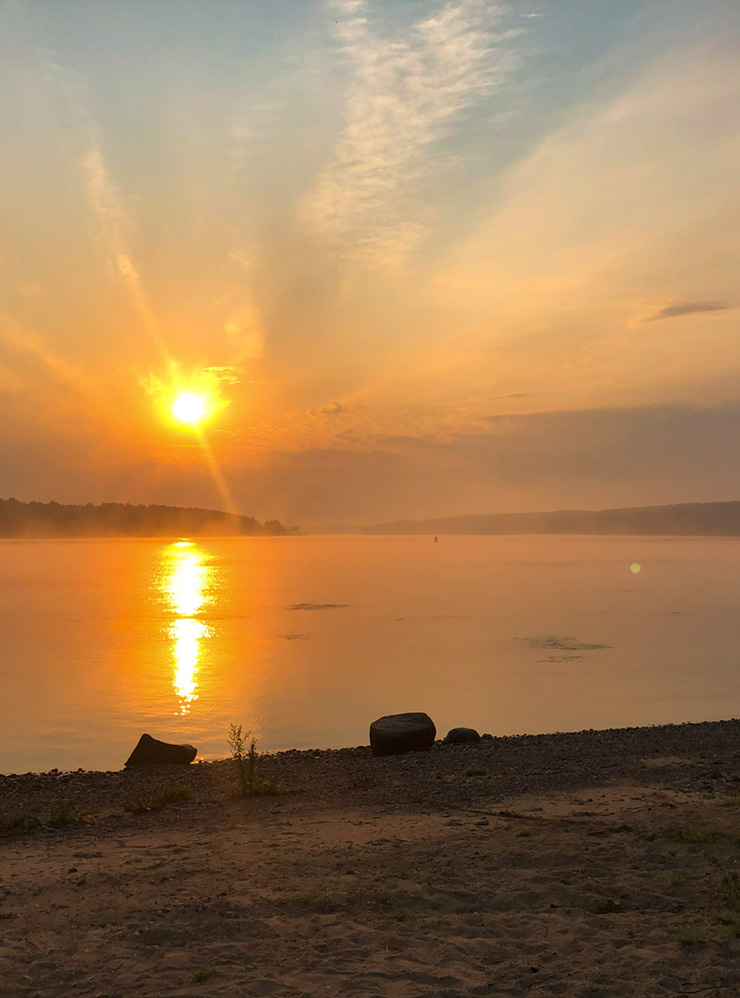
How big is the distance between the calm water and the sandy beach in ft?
26.2

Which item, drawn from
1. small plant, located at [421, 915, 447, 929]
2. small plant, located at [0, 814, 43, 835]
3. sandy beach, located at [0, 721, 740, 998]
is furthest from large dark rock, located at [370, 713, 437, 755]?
small plant, located at [421, 915, 447, 929]

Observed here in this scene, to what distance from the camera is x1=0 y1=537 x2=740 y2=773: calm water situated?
Result: 24828 mm

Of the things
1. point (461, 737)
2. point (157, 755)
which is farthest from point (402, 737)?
point (157, 755)

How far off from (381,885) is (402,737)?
8573 millimetres

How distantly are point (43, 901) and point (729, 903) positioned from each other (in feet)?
23.9

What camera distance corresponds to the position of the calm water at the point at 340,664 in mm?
24828

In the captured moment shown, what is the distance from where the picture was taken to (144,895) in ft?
30.7

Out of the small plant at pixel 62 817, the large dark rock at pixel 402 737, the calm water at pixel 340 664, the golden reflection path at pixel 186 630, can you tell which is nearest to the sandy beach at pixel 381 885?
the small plant at pixel 62 817

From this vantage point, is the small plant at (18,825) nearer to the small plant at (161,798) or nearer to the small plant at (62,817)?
the small plant at (62,817)

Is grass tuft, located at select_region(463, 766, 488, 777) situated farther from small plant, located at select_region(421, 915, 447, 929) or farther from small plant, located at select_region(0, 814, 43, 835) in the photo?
small plant, located at select_region(0, 814, 43, 835)

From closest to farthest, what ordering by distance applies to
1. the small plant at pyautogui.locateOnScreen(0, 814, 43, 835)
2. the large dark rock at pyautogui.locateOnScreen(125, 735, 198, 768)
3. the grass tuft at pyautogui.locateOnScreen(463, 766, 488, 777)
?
the small plant at pyautogui.locateOnScreen(0, 814, 43, 835) < the grass tuft at pyautogui.locateOnScreen(463, 766, 488, 777) < the large dark rock at pyautogui.locateOnScreen(125, 735, 198, 768)

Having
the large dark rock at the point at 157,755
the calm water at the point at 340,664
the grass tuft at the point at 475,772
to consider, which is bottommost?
the grass tuft at the point at 475,772

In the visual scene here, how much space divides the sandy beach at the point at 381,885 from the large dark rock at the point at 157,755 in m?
1.75

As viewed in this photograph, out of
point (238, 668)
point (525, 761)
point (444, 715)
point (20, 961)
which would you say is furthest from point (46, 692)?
point (20, 961)
